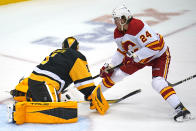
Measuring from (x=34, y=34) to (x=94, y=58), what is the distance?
148 cm

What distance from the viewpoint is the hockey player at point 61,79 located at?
3242 mm

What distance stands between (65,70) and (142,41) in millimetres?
651

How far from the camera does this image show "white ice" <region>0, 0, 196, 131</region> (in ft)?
10.4

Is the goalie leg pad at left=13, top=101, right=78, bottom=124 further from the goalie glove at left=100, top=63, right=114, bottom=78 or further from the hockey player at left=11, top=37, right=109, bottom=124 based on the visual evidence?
the goalie glove at left=100, top=63, right=114, bottom=78

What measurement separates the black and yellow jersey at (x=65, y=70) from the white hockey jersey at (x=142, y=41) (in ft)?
1.30

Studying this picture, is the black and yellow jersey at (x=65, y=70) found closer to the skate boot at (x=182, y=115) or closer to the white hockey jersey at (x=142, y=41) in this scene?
the white hockey jersey at (x=142, y=41)

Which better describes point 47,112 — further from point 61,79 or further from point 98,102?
point 98,102

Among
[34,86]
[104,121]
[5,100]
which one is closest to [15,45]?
[5,100]

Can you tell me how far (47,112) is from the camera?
309 cm

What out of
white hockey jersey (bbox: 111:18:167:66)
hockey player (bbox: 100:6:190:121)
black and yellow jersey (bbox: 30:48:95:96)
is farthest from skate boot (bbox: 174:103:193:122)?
black and yellow jersey (bbox: 30:48:95:96)

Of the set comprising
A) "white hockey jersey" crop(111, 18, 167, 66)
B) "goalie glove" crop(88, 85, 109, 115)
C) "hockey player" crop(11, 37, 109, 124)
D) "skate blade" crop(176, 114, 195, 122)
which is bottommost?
"skate blade" crop(176, 114, 195, 122)

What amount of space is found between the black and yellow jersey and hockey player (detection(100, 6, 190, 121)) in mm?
376

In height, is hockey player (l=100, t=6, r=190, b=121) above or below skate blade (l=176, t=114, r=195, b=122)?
above

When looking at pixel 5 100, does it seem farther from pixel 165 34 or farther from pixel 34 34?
pixel 165 34
